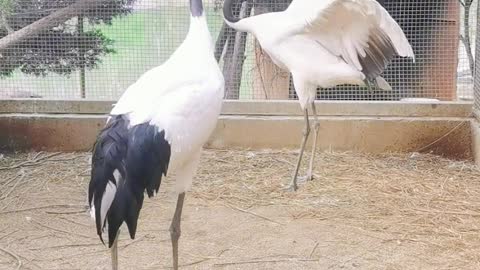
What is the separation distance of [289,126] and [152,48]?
117 cm

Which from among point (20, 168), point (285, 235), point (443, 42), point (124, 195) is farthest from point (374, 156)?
point (124, 195)

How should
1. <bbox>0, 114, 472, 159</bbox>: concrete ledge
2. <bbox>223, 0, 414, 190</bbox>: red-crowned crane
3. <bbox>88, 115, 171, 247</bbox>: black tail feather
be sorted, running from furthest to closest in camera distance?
Result: <bbox>0, 114, 472, 159</bbox>: concrete ledge, <bbox>223, 0, 414, 190</bbox>: red-crowned crane, <bbox>88, 115, 171, 247</bbox>: black tail feather

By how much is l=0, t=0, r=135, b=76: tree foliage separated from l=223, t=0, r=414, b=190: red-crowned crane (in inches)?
45.1

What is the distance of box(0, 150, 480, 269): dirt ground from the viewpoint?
10.7 ft

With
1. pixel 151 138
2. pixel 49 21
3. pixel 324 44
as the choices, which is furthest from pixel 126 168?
pixel 49 21

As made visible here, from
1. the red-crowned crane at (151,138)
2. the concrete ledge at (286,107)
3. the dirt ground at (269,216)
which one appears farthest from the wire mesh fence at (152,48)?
the red-crowned crane at (151,138)

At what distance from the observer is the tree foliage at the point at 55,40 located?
504 centimetres

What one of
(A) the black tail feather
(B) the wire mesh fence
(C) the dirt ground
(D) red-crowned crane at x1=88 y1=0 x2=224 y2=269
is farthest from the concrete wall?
(A) the black tail feather

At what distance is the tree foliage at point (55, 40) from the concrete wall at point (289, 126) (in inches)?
11.3

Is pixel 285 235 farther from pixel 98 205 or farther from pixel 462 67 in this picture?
pixel 462 67

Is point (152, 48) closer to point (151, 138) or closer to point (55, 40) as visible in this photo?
point (55, 40)

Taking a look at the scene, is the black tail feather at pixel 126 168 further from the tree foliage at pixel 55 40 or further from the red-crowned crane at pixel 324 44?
the tree foliage at pixel 55 40

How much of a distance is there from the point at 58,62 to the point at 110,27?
1.54 ft

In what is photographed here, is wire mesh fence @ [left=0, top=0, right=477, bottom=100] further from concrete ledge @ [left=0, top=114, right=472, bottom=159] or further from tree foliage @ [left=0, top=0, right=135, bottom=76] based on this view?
concrete ledge @ [left=0, top=114, right=472, bottom=159]
